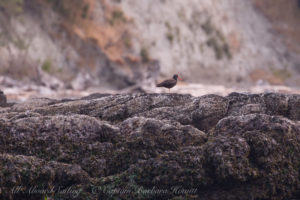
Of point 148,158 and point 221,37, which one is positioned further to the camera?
point 221,37

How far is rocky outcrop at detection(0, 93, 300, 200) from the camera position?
537 centimetres

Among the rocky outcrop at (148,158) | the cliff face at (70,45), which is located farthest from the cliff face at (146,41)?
the rocky outcrop at (148,158)

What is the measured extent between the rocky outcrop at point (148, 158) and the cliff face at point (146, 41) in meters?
17.1

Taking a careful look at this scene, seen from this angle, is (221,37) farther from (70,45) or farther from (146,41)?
(70,45)

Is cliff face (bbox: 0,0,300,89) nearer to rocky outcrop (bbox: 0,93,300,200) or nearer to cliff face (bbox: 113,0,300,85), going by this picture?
cliff face (bbox: 113,0,300,85)

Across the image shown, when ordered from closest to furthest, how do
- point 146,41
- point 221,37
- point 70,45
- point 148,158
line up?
1. point 148,158
2. point 70,45
3. point 146,41
4. point 221,37

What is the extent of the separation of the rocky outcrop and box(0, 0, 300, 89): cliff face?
673 inches

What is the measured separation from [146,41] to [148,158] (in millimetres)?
23796

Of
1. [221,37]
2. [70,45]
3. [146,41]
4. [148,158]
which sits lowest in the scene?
[148,158]

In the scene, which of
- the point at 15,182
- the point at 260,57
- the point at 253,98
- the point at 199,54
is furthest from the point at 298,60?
the point at 15,182

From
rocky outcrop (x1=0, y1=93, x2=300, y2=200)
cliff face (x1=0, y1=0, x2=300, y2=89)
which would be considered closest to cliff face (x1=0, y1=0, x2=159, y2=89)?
cliff face (x1=0, y1=0, x2=300, y2=89)

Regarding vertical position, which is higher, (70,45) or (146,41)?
(146,41)

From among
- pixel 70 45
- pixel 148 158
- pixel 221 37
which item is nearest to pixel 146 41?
pixel 70 45

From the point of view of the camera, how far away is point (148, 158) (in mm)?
5777
